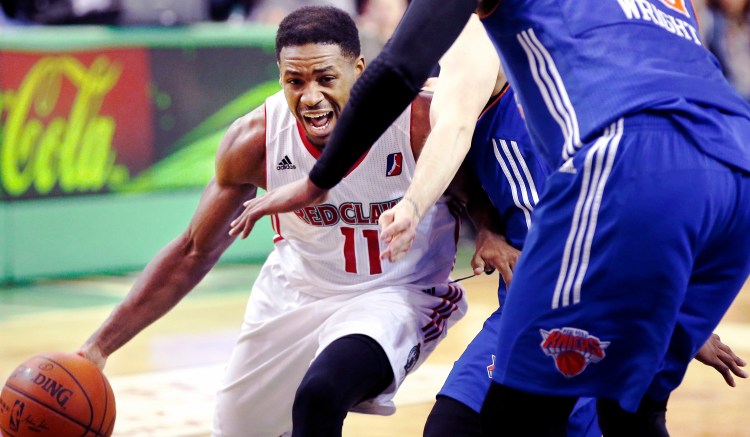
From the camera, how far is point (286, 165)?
4020mm

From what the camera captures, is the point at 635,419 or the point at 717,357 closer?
the point at 635,419

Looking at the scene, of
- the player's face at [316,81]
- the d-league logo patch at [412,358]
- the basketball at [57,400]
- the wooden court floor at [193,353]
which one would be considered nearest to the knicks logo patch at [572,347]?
the d-league logo patch at [412,358]

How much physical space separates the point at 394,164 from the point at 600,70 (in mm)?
1435

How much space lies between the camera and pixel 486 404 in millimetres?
2721

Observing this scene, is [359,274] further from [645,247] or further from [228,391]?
[645,247]

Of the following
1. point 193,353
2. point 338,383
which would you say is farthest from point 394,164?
point 193,353

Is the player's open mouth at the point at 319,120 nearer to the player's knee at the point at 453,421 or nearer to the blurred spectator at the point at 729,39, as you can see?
the player's knee at the point at 453,421

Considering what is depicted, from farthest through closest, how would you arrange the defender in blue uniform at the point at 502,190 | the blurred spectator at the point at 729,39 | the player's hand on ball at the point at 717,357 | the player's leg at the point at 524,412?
the blurred spectator at the point at 729,39 → the defender in blue uniform at the point at 502,190 → the player's hand on ball at the point at 717,357 → the player's leg at the point at 524,412

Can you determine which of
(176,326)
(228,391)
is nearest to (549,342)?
(228,391)

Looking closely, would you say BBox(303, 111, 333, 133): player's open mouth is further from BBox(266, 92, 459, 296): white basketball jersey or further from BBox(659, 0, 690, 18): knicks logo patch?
BBox(659, 0, 690, 18): knicks logo patch

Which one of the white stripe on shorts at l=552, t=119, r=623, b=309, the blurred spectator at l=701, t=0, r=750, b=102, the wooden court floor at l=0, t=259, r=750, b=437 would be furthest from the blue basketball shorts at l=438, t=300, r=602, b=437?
the blurred spectator at l=701, t=0, r=750, b=102

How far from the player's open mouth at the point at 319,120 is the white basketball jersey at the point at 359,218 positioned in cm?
15

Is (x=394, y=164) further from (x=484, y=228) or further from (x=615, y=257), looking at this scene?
(x=615, y=257)

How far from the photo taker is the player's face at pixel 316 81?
3801 millimetres
